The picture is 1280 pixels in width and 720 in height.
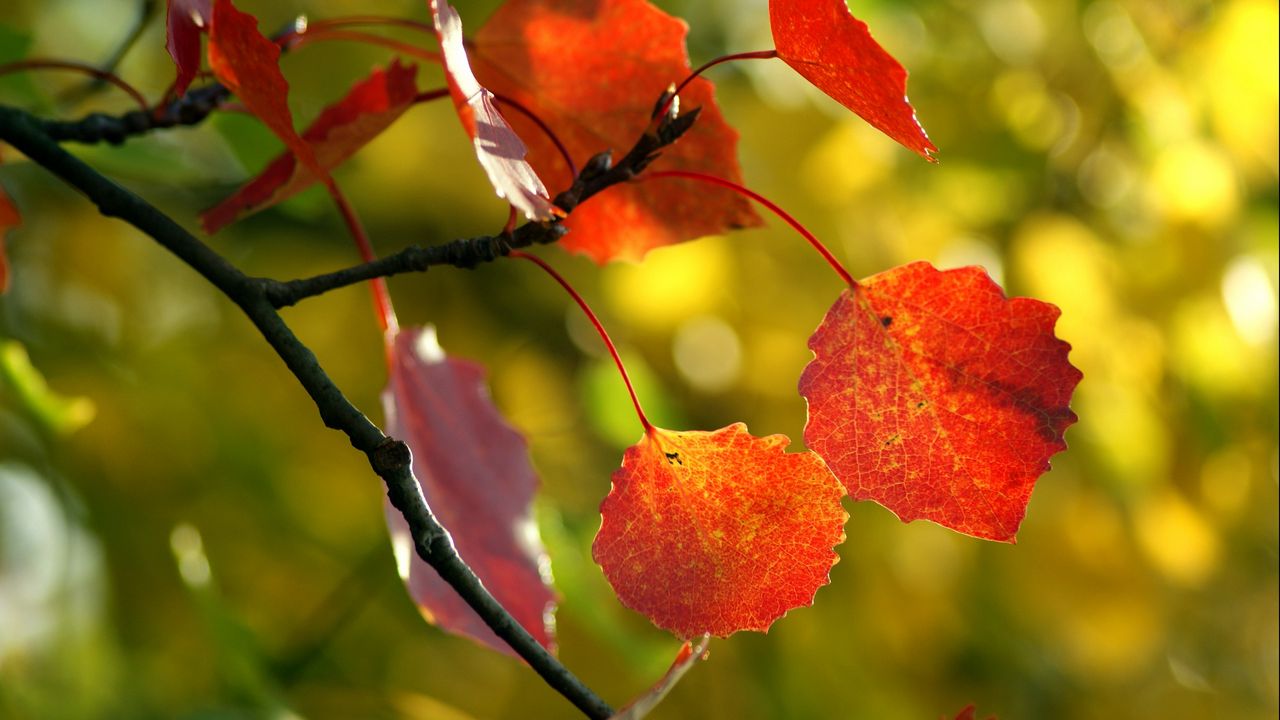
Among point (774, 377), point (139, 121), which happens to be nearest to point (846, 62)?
point (139, 121)

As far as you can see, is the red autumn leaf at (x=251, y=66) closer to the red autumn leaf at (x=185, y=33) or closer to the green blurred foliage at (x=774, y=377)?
the red autumn leaf at (x=185, y=33)

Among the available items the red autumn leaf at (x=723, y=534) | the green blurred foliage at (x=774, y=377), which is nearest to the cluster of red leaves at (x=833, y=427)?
the red autumn leaf at (x=723, y=534)

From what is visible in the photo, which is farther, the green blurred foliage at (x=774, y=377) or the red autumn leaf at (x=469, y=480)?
the green blurred foliage at (x=774, y=377)

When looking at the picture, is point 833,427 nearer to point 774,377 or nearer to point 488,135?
point 488,135

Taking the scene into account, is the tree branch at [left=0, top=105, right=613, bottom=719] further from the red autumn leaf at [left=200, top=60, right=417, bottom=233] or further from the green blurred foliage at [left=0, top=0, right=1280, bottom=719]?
the green blurred foliage at [left=0, top=0, right=1280, bottom=719]

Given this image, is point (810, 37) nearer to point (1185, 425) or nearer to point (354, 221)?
point (354, 221)

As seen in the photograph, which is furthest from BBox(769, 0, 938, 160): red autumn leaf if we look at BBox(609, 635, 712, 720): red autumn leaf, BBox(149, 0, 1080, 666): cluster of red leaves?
BBox(609, 635, 712, 720): red autumn leaf

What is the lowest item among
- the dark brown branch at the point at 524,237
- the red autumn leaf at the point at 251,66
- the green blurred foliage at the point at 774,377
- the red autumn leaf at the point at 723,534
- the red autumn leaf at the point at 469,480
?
the green blurred foliage at the point at 774,377

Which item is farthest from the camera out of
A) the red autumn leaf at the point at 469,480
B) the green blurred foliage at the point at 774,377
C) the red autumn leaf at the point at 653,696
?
the green blurred foliage at the point at 774,377
